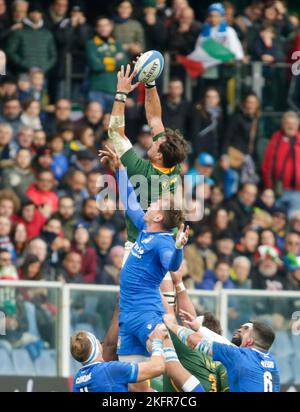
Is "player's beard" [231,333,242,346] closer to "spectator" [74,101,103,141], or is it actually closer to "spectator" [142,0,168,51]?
"spectator" [74,101,103,141]

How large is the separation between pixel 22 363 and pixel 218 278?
348 cm

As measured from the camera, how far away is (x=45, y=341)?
2161cm

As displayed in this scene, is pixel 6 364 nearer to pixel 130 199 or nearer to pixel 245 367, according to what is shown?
pixel 130 199

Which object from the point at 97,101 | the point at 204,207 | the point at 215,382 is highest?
the point at 97,101

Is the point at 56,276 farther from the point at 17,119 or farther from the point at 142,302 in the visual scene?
the point at 142,302

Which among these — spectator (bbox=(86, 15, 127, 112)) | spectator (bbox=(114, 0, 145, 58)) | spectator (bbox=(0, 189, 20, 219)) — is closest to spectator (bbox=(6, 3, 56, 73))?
spectator (bbox=(86, 15, 127, 112))

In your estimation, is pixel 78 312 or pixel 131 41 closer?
pixel 78 312

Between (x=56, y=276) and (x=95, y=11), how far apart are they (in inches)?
226

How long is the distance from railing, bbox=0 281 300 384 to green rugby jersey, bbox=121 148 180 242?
393 centimetres

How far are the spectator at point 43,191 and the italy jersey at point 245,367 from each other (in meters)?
6.87

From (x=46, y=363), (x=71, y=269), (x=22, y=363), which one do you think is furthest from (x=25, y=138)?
(x=22, y=363)
